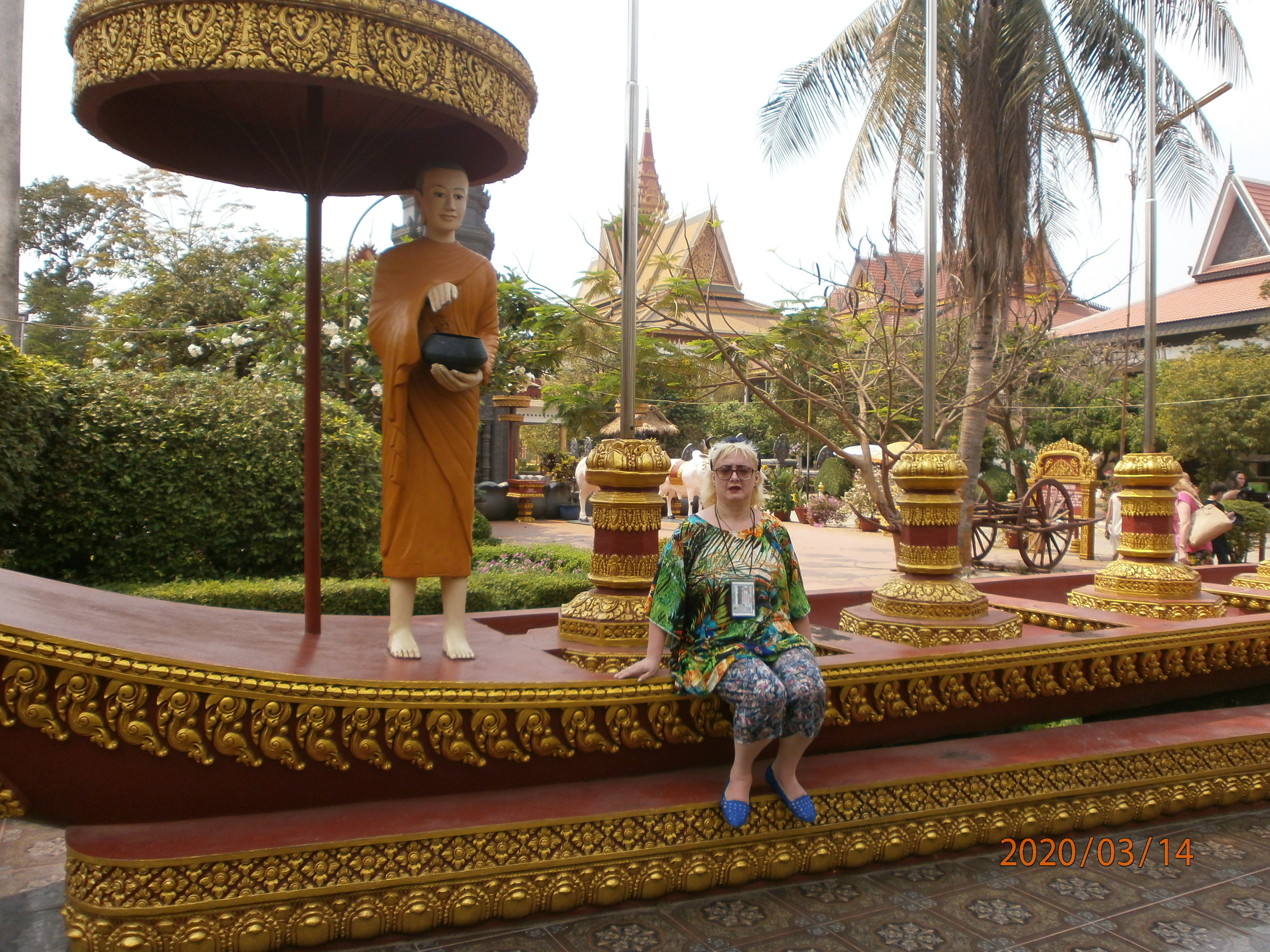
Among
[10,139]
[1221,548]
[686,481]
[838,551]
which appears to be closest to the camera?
[10,139]

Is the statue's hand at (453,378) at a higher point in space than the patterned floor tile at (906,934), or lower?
higher

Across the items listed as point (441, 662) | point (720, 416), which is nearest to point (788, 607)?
point (441, 662)

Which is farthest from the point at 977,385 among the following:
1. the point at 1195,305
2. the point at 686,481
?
the point at 1195,305

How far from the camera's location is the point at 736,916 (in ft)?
8.68

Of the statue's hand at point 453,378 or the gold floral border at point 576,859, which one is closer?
the gold floral border at point 576,859

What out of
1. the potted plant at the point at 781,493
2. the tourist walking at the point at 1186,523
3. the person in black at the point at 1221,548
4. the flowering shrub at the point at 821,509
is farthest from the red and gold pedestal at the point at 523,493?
the tourist walking at the point at 1186,523

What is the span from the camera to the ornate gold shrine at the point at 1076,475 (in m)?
13.0

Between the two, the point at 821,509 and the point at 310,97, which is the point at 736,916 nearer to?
the point at 310,97

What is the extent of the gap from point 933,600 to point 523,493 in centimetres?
1569

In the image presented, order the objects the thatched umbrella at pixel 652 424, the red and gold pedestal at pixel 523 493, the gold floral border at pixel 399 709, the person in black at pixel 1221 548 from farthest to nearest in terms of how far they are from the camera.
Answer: the thatched umbrella at pixel 652 424 → the red and gold pedestal at pixel 523 493 → the person in black at pixel 1221 548 → the gold floral border at pixel 399 709

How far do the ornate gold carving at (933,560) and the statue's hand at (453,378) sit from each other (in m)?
2.05

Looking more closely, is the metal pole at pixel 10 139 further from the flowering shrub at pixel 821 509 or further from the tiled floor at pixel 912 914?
the flowering shrub at pixel 821 509

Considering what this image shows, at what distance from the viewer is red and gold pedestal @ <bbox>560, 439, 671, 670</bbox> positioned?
3260mm

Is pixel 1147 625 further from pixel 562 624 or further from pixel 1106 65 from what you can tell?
pixel 1106 65
